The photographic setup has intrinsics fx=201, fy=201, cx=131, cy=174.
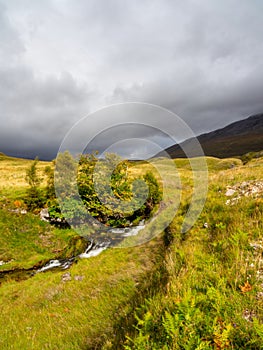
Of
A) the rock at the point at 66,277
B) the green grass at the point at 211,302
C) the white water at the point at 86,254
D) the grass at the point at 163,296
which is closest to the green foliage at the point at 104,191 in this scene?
the white water at the point at 86,254

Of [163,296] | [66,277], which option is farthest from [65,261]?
[163,296]

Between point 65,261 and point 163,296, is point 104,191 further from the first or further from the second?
point 163,296

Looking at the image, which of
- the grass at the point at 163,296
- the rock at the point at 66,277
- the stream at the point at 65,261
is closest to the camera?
the grass at the point at 163,296

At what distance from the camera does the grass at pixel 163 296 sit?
3.29m

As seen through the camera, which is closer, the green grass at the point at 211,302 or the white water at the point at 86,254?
the green grass at the point at 211,302

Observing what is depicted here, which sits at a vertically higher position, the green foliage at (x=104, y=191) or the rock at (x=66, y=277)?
the green foliage at (x=104, y=191)

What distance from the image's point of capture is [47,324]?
297 inches

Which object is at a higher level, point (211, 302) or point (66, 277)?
point (211, 302)

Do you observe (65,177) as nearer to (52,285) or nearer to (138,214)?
(138,214)

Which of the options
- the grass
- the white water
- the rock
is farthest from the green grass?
the white water

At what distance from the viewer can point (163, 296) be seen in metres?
4.42

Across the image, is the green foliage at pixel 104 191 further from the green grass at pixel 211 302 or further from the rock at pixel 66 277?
the green grass at pixel 211 302

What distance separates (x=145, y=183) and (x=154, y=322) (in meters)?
18.8

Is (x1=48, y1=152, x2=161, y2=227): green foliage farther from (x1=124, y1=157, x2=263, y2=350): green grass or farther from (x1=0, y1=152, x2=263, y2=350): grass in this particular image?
(x1=124, y1=157, x2=263, y2=350): green grass
